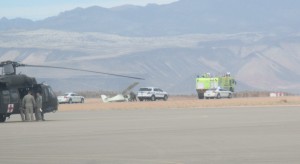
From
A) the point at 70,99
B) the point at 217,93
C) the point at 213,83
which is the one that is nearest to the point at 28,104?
the point at 70,99

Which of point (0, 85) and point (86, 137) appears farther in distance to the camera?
point (0, 85)

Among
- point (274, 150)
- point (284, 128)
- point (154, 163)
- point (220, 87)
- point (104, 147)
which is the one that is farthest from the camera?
point (220, 87)

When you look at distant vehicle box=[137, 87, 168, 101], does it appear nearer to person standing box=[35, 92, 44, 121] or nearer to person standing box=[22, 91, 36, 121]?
person standing box=[35, 92, 44, 121]

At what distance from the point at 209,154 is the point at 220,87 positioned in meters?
80.4

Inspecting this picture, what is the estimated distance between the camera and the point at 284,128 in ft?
99.7

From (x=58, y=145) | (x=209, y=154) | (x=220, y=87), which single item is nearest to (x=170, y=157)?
(x=209, y=154)

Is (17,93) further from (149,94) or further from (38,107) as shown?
(149,94)

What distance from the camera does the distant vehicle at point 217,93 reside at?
9556 cm

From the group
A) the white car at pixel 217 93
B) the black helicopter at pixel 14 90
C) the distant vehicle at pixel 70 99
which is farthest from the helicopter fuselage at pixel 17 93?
the white car at pixel 217 93

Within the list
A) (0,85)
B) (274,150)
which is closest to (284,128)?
(274,150)

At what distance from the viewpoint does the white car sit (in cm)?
9556

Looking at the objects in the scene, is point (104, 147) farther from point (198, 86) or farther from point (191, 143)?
point (198, 86)

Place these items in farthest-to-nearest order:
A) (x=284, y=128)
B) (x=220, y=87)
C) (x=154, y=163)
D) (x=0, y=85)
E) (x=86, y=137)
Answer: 1. (x=220, y=87)
2. (x=0, y=85)
3. (x=284, y=128)
4. (x=86, y=137)
5. (x=154, y=163)

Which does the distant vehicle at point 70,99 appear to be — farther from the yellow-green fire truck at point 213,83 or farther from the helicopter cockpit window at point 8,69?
the helicopter cockpit window at point 8,69
